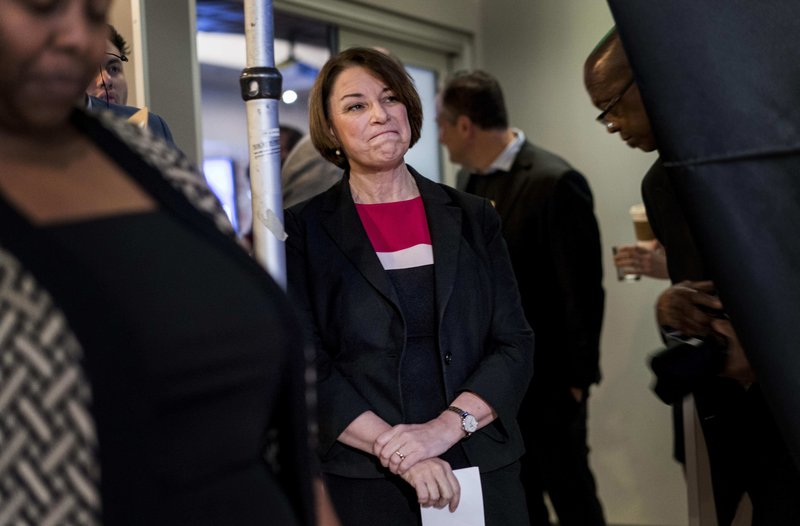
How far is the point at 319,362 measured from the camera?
1962mm

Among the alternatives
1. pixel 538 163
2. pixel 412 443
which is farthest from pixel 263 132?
pixel 538 163

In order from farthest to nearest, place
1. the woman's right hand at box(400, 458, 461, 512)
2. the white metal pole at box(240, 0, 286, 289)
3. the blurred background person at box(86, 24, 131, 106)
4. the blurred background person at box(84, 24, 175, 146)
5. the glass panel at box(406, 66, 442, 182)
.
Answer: the glass panel at box(406, 66, 442, 182) < the blurred background person at box(86, 24, 131, 106) < the blurred background person at box(84, 24, 175, 146) < the woman's right hand at box(400, 458, 461, 512) < the white metal pole at box(240, 0, 286, 289)

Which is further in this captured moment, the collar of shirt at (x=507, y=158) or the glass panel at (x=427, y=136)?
the glass panel at (x=427, y=136)

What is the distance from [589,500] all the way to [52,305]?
9.48ft

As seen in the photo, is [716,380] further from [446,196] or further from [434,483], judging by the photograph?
[446,196]

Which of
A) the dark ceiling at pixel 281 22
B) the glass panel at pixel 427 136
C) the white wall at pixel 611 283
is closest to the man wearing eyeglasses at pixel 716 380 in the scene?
the dark ceiling at pixel 281 22

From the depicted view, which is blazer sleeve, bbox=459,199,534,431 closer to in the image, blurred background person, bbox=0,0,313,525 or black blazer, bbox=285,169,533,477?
black blazer, bbox=285,169,533,477

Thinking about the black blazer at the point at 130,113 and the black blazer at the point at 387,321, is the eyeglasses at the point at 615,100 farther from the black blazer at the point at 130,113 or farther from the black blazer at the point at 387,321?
the black blazer at the point at 130,113

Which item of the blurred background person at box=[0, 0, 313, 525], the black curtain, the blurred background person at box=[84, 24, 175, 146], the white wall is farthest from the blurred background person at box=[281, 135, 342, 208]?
the blurred background person at box=[0, 0, 313, 525]

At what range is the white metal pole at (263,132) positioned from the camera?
5.38 ft

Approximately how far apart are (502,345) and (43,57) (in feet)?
4.65

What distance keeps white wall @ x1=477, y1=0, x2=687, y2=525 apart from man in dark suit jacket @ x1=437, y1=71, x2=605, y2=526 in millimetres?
1047

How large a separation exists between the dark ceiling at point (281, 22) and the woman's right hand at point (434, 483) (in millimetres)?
2551

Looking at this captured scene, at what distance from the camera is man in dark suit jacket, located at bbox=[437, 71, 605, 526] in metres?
3.27
